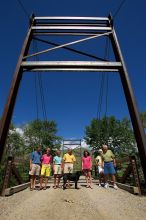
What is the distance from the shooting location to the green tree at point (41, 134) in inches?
1916

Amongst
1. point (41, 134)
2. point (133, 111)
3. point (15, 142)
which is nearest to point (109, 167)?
point (133, 111)

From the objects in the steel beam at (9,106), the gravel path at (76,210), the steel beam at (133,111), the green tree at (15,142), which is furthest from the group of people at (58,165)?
the green tree at (15,142)

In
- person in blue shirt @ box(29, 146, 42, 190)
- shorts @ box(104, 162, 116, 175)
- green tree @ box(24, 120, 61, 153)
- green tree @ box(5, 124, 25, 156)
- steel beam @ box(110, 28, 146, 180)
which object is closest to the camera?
steel beam @ box(110, 28, 146, 180)

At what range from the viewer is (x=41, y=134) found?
49.1 meters

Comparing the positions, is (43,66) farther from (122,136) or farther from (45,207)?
(122,136)

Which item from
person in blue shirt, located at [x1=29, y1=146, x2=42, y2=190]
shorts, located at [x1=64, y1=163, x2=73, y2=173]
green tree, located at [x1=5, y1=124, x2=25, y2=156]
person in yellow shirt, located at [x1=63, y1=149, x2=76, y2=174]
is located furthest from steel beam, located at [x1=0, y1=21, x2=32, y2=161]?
green tree, located at [x1=5, y1=124, x2=25, y2=156]

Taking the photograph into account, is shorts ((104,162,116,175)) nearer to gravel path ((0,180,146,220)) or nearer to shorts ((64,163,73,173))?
shorts ((64,163,73,173))

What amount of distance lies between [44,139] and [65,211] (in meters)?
42.2

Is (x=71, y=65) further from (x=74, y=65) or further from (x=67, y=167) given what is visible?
(x=67, y=167)

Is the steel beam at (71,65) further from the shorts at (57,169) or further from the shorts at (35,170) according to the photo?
the shorts at (57,169)

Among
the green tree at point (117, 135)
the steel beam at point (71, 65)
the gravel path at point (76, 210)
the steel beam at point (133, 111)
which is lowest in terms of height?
the gravel path at point (76, 210)

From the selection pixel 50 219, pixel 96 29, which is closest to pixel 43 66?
pixel 96 29

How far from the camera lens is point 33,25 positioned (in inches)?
200

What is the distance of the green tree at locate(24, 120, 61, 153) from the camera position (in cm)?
4866
